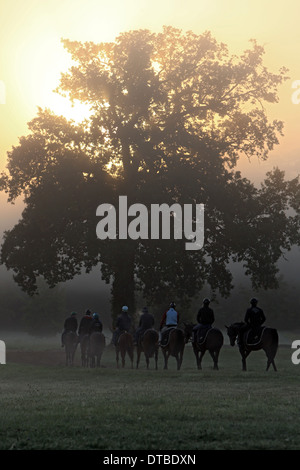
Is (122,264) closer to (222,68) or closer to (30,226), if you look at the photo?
(30,226)

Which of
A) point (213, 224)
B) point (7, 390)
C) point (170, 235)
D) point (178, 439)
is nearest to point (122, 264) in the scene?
point (170, 235)

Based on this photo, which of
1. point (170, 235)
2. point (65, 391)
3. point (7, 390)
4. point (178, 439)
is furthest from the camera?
point (170, 235)

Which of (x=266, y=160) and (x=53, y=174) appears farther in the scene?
(x=266, y=160)

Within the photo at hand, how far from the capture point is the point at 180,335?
2753cm

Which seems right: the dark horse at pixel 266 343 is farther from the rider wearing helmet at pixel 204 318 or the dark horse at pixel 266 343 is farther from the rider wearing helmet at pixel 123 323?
the rider wearing helmet at pixel 123 323

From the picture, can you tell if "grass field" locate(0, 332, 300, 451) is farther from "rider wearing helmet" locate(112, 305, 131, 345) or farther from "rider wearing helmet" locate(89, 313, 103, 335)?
"rider wearing helmet" locate(89, 313, 103, 335)

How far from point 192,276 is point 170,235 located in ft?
10.6

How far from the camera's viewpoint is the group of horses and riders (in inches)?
997

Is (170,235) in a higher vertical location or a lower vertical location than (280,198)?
lower

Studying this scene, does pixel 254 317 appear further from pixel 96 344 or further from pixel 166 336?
pixel 96 344

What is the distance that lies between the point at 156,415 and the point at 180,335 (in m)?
16.0

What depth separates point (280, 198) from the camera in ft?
144

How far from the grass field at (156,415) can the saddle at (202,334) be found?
581 cm

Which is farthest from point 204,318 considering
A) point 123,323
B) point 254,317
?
point 123,323
